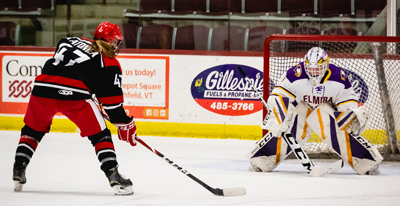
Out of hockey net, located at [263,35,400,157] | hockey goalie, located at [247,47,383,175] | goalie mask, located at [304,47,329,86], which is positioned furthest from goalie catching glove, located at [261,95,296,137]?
hockey net, located at [263,35,400,157]

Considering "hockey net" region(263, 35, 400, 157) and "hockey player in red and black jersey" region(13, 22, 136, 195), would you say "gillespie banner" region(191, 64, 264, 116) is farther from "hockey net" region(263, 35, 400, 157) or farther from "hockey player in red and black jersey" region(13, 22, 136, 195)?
"hockey player in red and black jersey" region(13, 22, 136, 195)

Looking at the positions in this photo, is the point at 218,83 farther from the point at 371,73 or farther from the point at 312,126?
the point at 312,126

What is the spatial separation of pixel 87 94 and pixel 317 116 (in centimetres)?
165

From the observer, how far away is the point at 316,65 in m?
3.76

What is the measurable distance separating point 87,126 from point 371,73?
296 centimetres

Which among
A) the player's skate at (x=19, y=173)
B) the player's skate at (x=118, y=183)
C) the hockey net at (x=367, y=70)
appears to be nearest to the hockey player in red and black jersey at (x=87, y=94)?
the player's skate at (x=118, y=183)

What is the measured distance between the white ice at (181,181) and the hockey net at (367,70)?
279mm

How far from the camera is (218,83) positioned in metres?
5.67

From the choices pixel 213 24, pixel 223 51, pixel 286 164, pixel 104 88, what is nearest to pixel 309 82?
pixel 286 164

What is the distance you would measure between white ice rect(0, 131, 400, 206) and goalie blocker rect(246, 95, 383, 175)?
4.1 inches

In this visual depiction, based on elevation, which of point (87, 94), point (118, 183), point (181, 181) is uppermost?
point (87, 94)

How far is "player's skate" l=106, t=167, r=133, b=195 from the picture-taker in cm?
293

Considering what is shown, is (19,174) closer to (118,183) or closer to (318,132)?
(118,183)

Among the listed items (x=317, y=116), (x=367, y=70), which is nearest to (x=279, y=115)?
(x=317, y=116)
